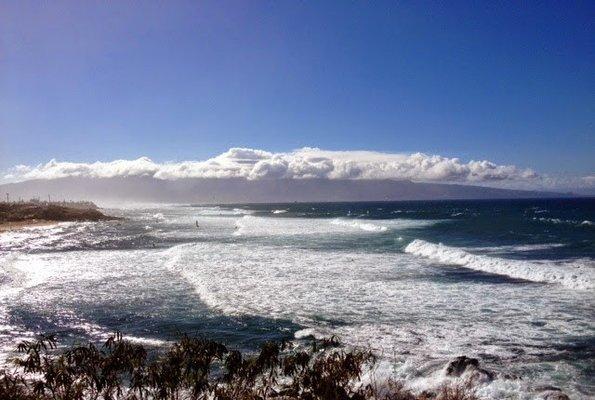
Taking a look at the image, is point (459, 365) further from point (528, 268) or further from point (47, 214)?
point (47, 214)

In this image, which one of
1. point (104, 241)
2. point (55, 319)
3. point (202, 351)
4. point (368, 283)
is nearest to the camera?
point (202, 351)

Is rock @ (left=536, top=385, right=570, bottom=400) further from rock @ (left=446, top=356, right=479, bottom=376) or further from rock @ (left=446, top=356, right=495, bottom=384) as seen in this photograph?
rock @ (left=446, top=356, right=479, bottom=376)

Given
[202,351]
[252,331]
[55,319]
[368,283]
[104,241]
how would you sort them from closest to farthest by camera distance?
[202,351] < [252,331] < [55,319] < [368,283] < [104,241]

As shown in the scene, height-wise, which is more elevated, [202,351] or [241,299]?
[202,351]

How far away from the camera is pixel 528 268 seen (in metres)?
27.4

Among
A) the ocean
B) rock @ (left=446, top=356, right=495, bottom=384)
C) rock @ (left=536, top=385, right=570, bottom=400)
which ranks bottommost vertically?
the ocean

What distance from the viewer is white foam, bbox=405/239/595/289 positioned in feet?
78.6

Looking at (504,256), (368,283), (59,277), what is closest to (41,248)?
(59,277)

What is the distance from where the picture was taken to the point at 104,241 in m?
51.3

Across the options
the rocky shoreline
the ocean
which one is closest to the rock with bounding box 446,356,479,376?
the ocean

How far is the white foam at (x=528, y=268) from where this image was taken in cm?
2394

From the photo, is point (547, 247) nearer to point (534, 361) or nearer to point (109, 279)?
point (534, 361)

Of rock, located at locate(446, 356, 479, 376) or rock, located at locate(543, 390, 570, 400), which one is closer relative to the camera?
rock, located at locate(543, 390, 570, 400)

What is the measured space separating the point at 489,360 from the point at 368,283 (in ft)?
37.0
